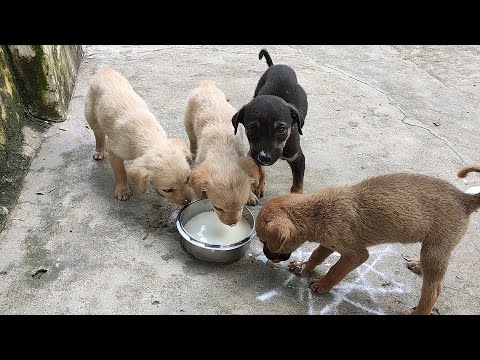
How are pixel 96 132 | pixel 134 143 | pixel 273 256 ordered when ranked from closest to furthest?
1. pixel 273 256
2. pixel 134 143
3. pixel 96 132

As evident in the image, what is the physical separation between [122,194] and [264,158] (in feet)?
5.67

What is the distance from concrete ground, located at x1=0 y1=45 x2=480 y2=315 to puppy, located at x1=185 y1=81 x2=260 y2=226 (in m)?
0.62

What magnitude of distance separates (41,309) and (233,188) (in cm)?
193

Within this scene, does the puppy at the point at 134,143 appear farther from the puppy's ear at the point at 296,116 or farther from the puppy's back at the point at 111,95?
the puppy's ear at the point at 296,116

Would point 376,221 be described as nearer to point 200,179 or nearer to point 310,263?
point 310,263

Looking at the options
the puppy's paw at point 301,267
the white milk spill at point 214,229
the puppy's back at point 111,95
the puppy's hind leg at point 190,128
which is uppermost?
the puppy's back at point 111,95

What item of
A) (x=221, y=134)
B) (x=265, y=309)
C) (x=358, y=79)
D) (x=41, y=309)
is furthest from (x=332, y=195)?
(x=358, y=79)

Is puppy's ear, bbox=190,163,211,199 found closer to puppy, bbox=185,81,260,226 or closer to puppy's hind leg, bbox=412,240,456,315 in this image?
puppy, bbox=185,81,260,226

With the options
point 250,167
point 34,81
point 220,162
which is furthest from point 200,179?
point 34,81

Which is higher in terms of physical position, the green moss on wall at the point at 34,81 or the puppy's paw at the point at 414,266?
the green moss on wall at the point at 34,81

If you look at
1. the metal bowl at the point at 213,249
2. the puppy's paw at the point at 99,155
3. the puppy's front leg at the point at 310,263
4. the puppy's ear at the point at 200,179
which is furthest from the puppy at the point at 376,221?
the puppy's paw at the point at 99,155

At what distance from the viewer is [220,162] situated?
14.2 ft

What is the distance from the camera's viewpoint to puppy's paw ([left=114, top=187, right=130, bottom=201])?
499 cm

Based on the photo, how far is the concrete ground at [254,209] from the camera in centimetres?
393
